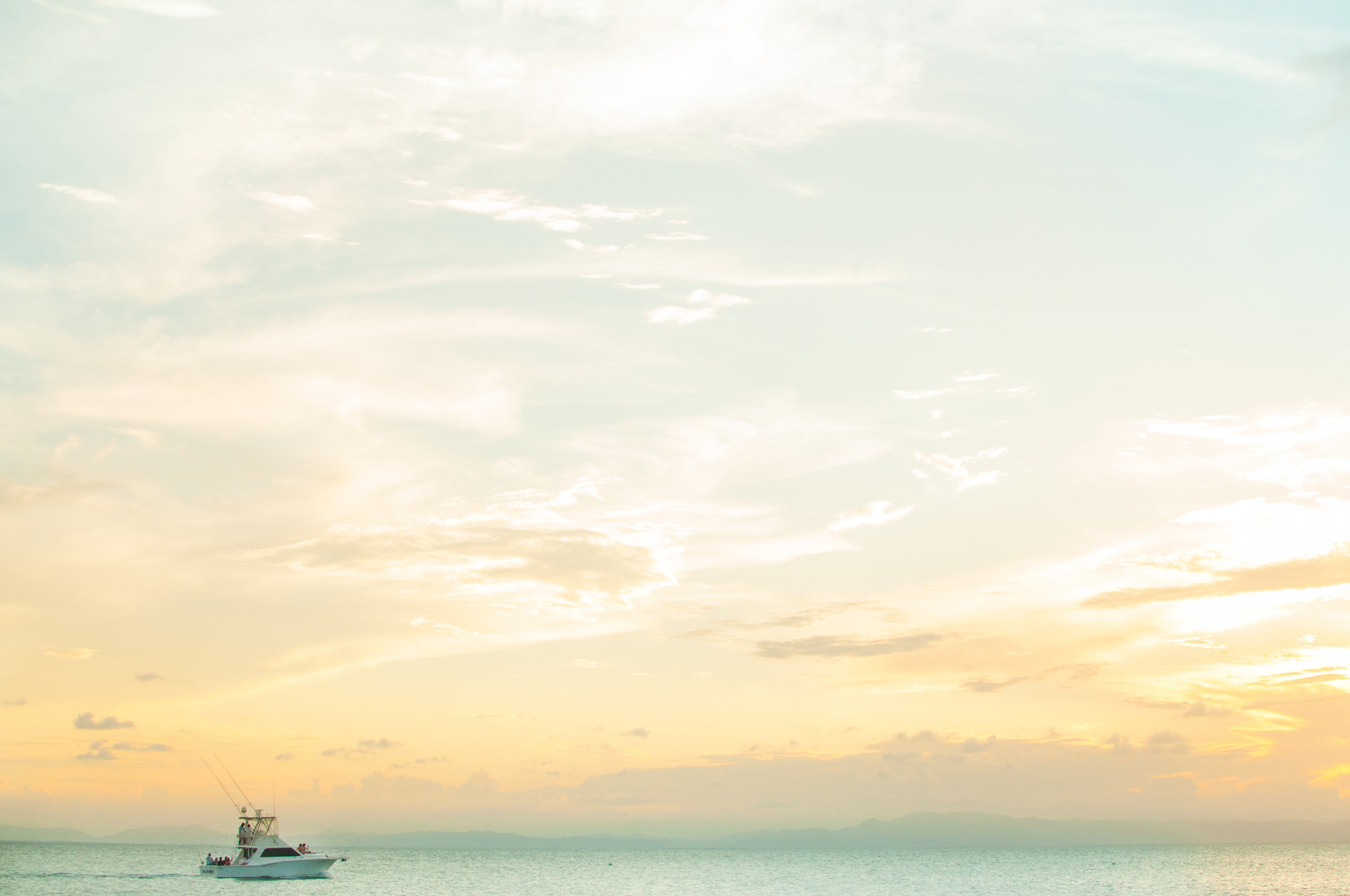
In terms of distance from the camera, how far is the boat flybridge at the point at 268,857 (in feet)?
424

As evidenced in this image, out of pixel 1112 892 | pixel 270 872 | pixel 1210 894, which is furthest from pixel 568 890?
pixel 1210 894

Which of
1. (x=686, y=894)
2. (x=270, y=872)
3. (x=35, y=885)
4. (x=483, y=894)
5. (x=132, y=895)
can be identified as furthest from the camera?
(x=686, y=894)

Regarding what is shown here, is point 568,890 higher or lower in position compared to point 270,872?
lower

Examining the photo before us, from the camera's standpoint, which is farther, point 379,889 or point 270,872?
point 379,889

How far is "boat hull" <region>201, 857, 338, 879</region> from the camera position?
129250 mm

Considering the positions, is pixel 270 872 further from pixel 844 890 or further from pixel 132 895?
pixel 844 890

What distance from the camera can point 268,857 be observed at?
130m

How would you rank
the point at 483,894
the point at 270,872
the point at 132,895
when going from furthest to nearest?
the point at 483,894 → the point at 132,895 → the point at 270,872

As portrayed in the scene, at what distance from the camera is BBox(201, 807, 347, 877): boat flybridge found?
12925 centimetres

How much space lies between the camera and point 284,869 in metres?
130

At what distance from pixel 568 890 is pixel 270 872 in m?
65.8

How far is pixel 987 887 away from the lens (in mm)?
187875

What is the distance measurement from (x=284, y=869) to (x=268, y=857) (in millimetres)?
2630

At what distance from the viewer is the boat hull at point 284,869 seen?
424 ft
